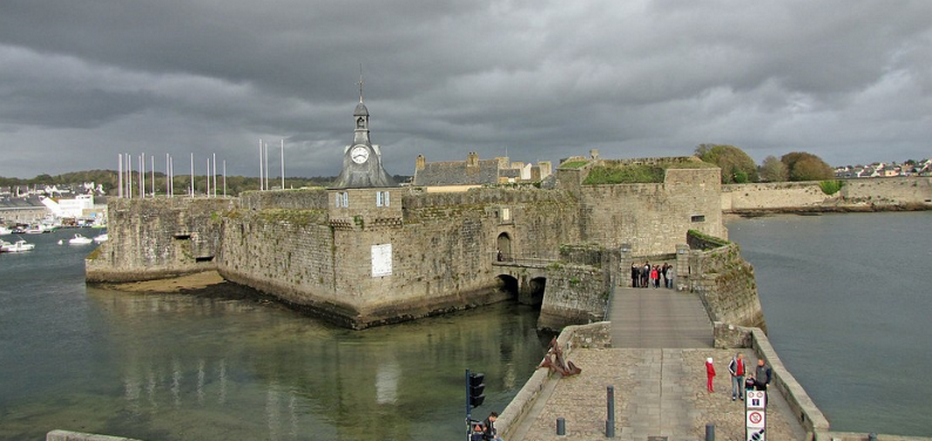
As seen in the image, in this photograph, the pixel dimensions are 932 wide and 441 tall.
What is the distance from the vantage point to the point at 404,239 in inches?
997

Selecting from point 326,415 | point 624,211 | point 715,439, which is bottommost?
point 326,415

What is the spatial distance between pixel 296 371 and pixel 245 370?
59.8 inches

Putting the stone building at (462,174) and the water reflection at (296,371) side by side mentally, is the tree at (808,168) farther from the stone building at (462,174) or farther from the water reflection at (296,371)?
the water reflection at (296,371)

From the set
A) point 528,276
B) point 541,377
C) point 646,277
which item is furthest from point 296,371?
point 528,276

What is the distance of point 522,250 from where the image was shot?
31.0 m

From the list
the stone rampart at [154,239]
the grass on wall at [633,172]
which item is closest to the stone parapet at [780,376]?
the grass on wall at [633,172]

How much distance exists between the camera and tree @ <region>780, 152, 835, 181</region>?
352ft

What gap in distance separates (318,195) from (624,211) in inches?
541

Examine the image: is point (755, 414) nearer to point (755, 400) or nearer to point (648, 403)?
point (755, 400)

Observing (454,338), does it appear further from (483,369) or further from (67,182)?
(67,182)

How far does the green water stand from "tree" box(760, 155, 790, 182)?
96.7 metres

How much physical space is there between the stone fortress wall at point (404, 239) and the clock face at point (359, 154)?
1.21m

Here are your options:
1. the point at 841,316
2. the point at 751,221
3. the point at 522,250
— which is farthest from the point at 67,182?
the point at 841,316

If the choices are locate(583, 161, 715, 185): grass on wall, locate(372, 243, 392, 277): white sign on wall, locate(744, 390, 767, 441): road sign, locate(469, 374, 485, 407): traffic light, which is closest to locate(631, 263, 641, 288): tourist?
locate(372, 243, 392, 277): white sign on wall
